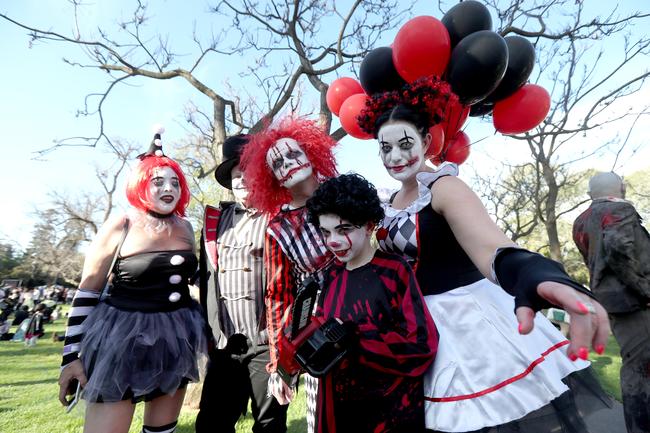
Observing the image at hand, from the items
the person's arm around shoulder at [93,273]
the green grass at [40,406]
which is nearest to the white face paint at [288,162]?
the person's arm around shoulder at [93,273]

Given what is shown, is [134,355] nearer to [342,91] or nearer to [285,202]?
[285,202]

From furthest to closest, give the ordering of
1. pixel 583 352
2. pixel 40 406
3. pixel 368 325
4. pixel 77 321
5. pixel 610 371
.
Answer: pixel 610 371, pixel 40 406, pixel 77 321, pixel 368 325, pixel 583 352

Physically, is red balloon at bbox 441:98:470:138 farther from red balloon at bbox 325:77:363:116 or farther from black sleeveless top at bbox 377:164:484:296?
red balloon at bbox 325:77:363:116

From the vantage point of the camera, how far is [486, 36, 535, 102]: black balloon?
2.23 meters

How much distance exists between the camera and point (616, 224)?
2973mm

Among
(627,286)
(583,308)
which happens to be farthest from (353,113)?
(627,286)

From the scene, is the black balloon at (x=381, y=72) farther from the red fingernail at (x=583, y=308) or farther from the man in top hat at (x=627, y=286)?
the man in top hat at (x=627, y=286)

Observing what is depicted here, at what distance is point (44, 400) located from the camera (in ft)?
17.8

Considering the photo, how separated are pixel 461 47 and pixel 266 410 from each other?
8.08 ft

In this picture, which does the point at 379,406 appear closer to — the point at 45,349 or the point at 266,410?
the point at 266,410

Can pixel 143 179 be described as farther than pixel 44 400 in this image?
No

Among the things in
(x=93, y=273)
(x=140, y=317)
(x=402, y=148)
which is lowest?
(x=140, y=317)

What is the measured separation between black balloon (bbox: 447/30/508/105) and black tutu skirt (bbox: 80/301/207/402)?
2171 mm

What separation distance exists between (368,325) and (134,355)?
52.1 inches
